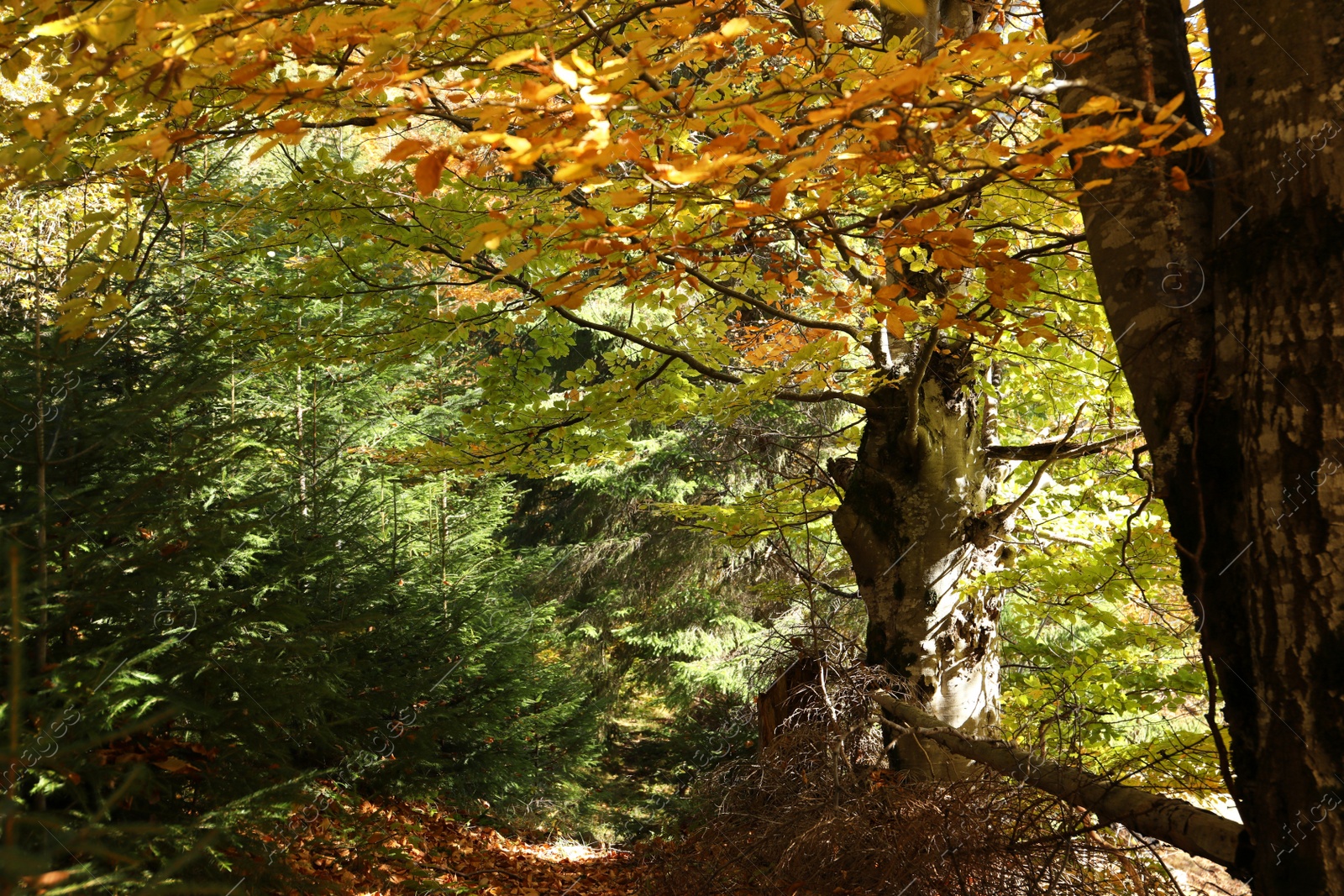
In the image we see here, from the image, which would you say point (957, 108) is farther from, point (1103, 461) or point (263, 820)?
point (1103, 461)

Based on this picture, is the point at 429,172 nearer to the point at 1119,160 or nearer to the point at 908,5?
the point at 908,5

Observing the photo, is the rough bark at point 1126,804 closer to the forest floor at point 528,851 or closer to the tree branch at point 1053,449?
the forest floor at point 528,851

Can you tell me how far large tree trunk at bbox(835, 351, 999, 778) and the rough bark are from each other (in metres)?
1.50

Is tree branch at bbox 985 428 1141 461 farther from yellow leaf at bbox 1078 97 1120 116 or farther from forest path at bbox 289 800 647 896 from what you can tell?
forest path at bbox 289 800 647 896

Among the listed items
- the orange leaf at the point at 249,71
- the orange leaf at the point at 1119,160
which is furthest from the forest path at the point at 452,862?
the orange leaf at the point at 1119,160

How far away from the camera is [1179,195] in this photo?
2.03 meters

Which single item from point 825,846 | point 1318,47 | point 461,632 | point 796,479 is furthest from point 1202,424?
point 461,632

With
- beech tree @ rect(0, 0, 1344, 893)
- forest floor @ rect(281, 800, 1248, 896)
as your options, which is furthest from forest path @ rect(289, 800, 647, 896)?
beech tree @ rect(0, 0, 1344, 893)

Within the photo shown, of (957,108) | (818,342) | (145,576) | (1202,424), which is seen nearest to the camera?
(957,108)

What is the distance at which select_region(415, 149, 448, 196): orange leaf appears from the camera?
4.99 ft

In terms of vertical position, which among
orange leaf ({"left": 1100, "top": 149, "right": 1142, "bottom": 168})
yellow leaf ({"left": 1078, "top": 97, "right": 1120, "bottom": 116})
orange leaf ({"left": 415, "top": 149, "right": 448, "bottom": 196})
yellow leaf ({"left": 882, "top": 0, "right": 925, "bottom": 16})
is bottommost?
orange leaf ({"left": 415, "top": 149, "right": 448, "bottom": 196})

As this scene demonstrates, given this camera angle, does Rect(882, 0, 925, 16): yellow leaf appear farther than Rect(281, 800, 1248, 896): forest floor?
No

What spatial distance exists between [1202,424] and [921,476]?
269cm

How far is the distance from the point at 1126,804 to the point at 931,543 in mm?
2396
